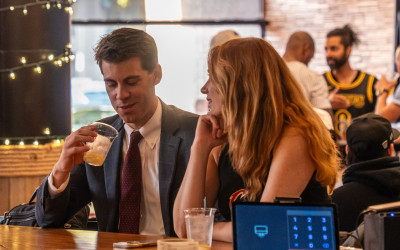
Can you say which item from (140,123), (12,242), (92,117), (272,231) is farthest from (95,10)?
(272,231)

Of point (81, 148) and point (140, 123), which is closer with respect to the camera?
point (81, 148)

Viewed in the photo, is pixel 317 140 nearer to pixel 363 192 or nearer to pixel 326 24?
pixel 363 192

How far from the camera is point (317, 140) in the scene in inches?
90.0

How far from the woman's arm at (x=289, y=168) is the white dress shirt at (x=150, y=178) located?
2.54 feet

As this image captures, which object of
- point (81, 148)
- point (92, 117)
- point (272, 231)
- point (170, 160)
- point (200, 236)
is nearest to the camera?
point (272, 231)

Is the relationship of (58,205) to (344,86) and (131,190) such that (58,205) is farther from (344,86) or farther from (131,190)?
(344,86)

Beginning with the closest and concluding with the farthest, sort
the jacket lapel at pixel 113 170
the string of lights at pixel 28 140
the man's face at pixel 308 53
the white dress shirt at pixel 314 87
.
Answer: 1. the jacket lapel at pixel 113 170
2. the string of lights at pixel 28 140
3. the white dress shirt at pixel 314 87
4. the man's face at pixel 308 53

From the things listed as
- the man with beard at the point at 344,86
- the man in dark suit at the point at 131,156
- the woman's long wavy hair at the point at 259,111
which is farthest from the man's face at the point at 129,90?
the man with beard at the point at 344,86

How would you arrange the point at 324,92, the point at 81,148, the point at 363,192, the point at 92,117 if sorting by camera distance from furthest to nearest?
the point at 92,117, the point at 324,92, the point at 363,192, the point at 81,148

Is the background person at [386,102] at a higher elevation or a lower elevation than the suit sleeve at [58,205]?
higher

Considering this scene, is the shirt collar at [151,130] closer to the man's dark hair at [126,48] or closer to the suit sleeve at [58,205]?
the man's dark hair at [126,48]

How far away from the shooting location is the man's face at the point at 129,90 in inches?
116

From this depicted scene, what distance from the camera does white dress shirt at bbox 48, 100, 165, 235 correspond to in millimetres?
2902

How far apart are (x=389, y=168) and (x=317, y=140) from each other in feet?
3.52
